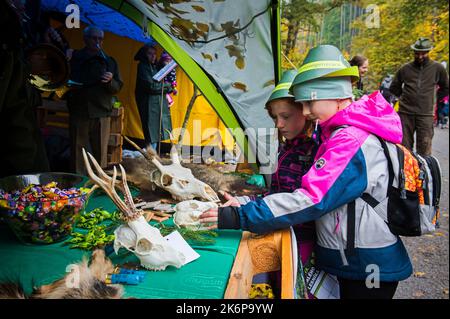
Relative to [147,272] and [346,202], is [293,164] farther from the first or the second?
[147,272]

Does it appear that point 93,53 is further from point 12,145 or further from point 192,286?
point 192,286

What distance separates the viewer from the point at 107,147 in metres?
4.17

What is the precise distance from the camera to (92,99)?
3812mm

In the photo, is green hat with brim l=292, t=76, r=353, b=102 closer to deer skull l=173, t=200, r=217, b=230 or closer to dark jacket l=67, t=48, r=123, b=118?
deer skull l=173, t=200, r=217, b=230

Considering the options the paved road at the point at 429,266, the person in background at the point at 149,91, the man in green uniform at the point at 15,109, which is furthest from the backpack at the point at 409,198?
the person in background at the point at 149,91

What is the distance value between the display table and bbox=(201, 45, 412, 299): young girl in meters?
0.14

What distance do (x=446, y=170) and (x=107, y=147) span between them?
7.19 meters

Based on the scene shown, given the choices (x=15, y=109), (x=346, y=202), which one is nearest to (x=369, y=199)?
(x=346, y=202)

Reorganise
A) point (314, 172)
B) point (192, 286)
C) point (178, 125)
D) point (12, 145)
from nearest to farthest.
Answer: point (192, 286)
point (314, 172)
point (12, 145)
point (178, 125)

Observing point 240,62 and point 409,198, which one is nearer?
point 409,198

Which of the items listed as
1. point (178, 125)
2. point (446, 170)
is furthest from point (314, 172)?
point (446, 170)

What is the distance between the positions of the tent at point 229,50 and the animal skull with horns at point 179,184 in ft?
2.80

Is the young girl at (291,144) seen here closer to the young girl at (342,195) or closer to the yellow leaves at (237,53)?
the young girl at (342,195)

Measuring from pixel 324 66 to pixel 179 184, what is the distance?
121cm
